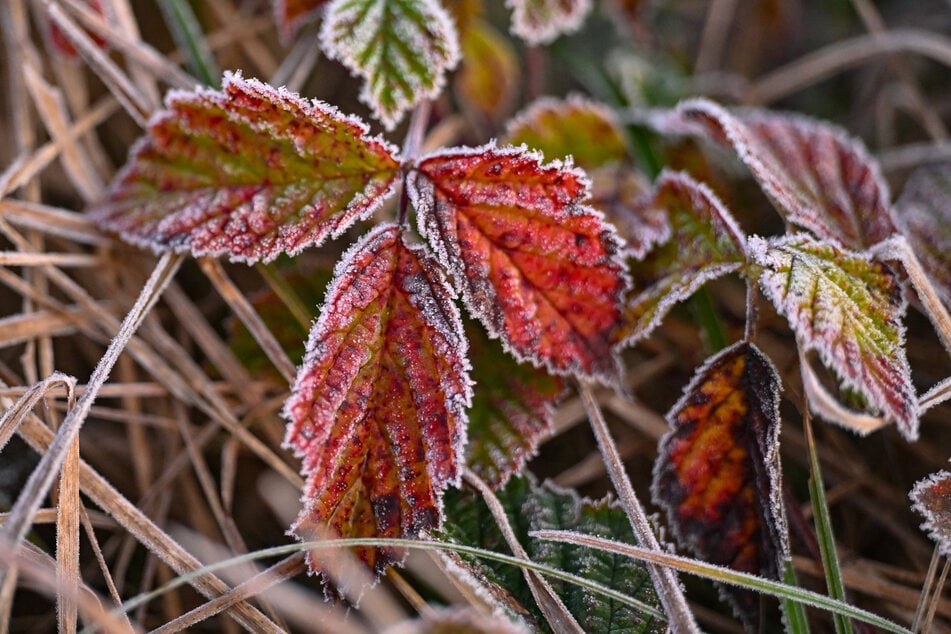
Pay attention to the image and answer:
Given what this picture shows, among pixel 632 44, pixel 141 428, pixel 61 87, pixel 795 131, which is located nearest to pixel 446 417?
pixel 141 428

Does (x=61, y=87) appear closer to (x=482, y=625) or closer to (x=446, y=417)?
(x=446, y=417)

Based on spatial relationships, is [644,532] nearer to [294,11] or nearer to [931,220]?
[931,220]

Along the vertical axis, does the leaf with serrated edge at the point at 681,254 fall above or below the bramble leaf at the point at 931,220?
above

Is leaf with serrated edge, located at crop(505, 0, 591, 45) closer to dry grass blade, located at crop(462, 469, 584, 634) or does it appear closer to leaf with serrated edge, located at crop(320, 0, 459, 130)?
leaf with serrated edge, located at crop(320, 0, 459, 130)

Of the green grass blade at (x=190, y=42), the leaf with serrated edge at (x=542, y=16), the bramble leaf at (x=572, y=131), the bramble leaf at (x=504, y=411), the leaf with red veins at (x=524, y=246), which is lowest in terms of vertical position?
the bramble leaf at (x=504, y=411)

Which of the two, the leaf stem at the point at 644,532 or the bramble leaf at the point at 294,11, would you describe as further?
the bramble leaf at the point at 294,11

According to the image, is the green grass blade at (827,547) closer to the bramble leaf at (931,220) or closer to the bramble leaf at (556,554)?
the bramble leaf at (556,554)

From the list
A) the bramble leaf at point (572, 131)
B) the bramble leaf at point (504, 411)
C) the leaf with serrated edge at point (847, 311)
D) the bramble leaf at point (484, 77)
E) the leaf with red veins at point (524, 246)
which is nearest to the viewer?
the leaf with serrated edge at point (847, 311)

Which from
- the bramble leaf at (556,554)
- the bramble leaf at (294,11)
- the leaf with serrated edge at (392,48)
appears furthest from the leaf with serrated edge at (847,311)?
the bramble leaf at (294,11)

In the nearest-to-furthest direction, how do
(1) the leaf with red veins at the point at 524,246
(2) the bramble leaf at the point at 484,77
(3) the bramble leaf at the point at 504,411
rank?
(1) the leaf with red veins at the point at 524,246 < (3) the bramble leaf at the point at 504,411 < (2) the bramble leaf at the point at 484,77
